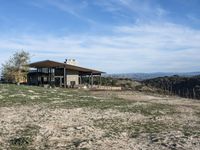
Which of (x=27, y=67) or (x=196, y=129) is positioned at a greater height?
(x=27, y=67)

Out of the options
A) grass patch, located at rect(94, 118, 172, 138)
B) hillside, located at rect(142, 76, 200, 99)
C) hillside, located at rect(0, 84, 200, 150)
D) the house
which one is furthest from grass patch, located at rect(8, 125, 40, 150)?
hillside, located at rect(142, 76, 200, 99)

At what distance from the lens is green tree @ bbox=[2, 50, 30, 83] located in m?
67.6

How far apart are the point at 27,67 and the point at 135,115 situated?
46236 mm

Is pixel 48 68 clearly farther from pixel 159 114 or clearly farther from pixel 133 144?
pixel 133 144

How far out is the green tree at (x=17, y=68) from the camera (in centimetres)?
6756

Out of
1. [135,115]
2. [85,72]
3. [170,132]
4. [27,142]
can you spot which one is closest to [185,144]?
[170,132]

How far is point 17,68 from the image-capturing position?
223 feet

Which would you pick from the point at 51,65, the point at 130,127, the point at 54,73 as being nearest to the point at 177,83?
the point at 54,73

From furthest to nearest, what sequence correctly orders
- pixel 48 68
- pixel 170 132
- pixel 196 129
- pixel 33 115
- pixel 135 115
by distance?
pixel 48 68 < pixel 135 115 < pixel 33 115 < pixel 196 129 < pixel 170 132

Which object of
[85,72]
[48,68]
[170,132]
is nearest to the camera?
[170,132]

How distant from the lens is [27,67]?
67.6 metres

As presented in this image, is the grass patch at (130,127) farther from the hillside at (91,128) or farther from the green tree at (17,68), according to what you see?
the green tree at (17,68)

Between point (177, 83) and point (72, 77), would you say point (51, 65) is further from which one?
point (177, 83)

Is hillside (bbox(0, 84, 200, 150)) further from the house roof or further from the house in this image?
the house
